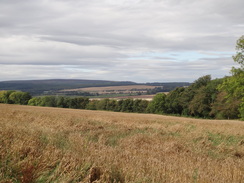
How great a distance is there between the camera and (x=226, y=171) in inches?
229

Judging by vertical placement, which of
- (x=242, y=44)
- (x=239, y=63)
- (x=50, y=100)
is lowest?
(x=50, y=100)

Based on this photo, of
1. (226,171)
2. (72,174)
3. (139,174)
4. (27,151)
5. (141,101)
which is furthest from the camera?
(141,101)

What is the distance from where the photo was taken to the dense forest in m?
35.1

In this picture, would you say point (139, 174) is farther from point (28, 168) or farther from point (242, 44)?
point (242, 44)

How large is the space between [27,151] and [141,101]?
302 feet

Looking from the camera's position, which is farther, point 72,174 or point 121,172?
point 121,172

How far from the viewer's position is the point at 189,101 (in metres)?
80.6

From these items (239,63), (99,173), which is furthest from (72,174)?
(239,63)

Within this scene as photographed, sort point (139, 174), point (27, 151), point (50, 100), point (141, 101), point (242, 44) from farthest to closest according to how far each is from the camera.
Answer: point (50, 100), point (141, 101), point (242, 44), point (27, 151), point (139, 174)

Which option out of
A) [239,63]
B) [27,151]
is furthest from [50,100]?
[27,151]

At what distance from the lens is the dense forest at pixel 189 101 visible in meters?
35.1

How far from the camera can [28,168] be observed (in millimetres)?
4312

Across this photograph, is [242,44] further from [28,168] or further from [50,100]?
[50,100]

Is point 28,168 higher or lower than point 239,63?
lower
